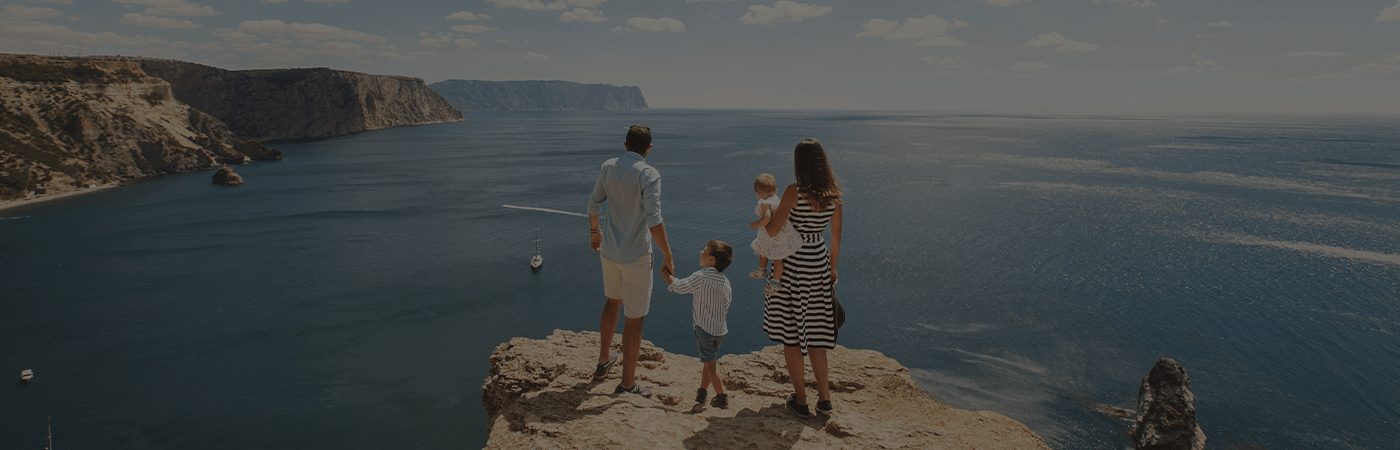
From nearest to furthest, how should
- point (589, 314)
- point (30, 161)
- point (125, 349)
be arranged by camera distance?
point (125, 349) < point (589, 314) < point (30, 161)

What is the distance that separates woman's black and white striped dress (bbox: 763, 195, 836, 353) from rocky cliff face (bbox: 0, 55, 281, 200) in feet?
310

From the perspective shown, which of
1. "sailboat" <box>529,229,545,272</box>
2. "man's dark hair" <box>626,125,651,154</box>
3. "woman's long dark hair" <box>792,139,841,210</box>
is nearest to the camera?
"woman's long dark hair" <box>792,139,841,210</box>

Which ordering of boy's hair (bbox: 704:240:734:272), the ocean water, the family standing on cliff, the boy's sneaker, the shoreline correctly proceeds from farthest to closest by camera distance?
the shoreline
the ocean water
the boy's sneaker
boy's hair (bbox: 704:240:734:272)
the family standing on cliff

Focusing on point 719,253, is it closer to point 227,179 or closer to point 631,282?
point 631,282

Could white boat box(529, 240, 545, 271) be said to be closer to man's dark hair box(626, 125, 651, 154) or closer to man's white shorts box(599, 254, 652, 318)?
man's white shorts box(599, 254, 652, 318)

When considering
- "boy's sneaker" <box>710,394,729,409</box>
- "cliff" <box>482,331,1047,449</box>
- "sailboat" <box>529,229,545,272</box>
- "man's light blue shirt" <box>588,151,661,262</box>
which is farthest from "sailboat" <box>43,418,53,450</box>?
"boy's sneaker" <box>710,394,729,409</box>

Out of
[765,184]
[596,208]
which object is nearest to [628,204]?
[596,208]

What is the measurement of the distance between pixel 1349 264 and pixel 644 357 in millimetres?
57562

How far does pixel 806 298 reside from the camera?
7598 mm

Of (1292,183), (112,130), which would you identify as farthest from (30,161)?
(1292,183)

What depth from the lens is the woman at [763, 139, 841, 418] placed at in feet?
23.0

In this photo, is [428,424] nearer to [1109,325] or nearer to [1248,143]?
[1109,325]

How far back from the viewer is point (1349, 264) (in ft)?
150

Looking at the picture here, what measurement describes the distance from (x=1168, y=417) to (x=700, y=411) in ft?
72.3
